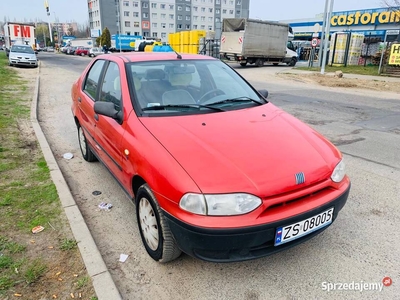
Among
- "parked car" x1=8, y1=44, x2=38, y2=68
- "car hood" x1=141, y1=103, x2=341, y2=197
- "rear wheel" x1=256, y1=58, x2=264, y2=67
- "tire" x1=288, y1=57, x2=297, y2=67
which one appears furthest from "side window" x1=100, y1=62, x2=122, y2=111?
"tire" x1=288, y1=57, x2=297, y2=67

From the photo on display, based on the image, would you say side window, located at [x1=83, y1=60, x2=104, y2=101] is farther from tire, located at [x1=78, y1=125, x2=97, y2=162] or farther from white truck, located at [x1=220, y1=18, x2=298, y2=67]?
white truck, located at [x1=220, y1=18, x2=298, y2=67]

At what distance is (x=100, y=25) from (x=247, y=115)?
9101cm

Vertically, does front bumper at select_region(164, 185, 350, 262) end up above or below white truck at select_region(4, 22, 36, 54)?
below

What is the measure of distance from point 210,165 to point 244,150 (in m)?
0.35

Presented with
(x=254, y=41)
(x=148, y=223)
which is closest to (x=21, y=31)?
(x=254, y=41)

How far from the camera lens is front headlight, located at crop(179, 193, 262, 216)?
6.73 ft

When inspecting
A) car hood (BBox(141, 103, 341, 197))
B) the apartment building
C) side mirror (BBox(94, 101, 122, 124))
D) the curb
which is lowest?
the curb

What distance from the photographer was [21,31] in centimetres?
3559

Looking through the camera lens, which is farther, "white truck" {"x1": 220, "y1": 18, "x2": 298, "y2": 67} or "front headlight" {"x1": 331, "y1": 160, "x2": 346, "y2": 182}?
"white truck" {"x1": 220, "y1": 18, "x2": 298, "y2": 67}

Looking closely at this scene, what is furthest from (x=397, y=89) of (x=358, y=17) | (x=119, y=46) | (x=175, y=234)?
(x=119, y=46)

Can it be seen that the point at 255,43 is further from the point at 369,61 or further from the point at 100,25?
the point at 100,25

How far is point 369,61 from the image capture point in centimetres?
2684
